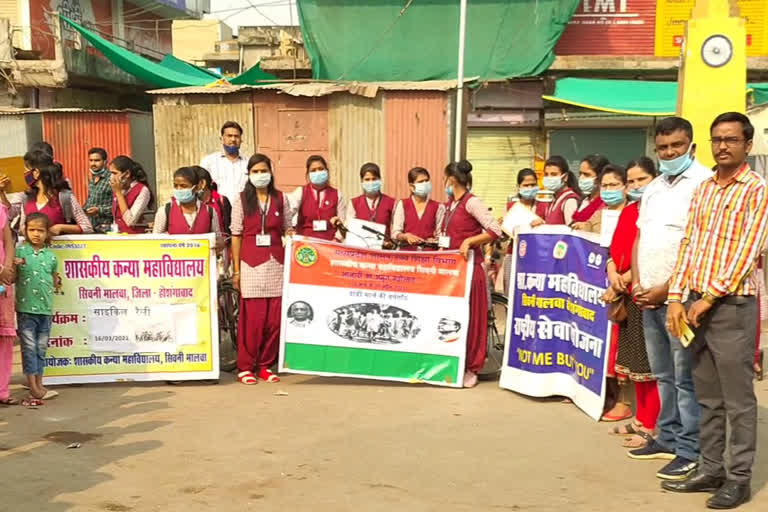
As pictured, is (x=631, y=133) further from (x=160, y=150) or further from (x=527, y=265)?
(x=527, y=265)

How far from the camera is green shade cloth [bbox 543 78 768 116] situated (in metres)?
13.5

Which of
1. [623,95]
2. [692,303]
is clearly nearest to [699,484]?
[692,303]

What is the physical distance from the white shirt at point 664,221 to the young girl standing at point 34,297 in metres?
4.26

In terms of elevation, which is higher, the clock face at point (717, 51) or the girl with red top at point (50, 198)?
the clock face at point (717, 51)

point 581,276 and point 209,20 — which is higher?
point 209,20

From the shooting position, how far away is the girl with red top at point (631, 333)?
521cm

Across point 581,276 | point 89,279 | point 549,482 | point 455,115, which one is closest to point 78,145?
point 455,115

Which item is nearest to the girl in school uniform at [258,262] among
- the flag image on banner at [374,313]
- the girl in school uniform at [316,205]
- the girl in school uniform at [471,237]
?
the flag image on banner at [374,313]

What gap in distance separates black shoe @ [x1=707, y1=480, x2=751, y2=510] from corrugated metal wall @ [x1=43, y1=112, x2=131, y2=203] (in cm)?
1283

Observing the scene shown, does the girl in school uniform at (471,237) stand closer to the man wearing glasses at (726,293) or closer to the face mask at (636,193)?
the face mask at (636,193)

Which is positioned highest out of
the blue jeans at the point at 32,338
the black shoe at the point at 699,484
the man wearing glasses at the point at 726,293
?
the man wearing glasses at the point at 726,293

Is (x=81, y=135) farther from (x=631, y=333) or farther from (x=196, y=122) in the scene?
(x=631, y=333)

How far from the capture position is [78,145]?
48.7 feet

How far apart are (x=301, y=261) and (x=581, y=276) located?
223 centimetres
